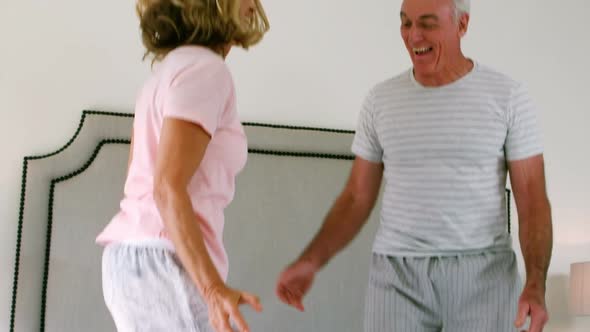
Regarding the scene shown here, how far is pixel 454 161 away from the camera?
1.68m

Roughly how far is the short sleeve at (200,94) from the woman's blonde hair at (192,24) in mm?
75

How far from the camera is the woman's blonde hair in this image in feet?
4.17

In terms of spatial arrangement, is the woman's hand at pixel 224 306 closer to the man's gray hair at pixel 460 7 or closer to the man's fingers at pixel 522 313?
the man's fingers at pixel 522 313

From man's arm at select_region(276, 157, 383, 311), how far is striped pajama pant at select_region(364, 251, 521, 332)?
0.65 feet

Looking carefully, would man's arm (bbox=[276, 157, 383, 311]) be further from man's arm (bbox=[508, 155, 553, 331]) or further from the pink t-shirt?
the pink t-shirt

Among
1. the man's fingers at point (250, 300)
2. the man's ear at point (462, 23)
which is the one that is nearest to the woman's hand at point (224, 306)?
the man's fingers at point (250, 300)

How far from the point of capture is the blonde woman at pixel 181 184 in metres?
1.12

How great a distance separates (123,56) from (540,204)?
1.61 meters

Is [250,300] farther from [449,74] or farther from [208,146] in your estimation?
[449,74]

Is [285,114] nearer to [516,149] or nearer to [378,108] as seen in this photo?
[378,108]

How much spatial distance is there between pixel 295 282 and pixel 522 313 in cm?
50

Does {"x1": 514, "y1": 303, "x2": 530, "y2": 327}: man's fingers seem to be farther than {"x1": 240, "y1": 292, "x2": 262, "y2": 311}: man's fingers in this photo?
Yes

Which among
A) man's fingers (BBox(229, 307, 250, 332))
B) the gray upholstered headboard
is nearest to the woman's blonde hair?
man's fingers (BBox(229, 307, 250, 332))

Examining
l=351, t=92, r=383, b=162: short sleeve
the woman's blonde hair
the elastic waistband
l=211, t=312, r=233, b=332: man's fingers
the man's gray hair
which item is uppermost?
the man's gray hair
